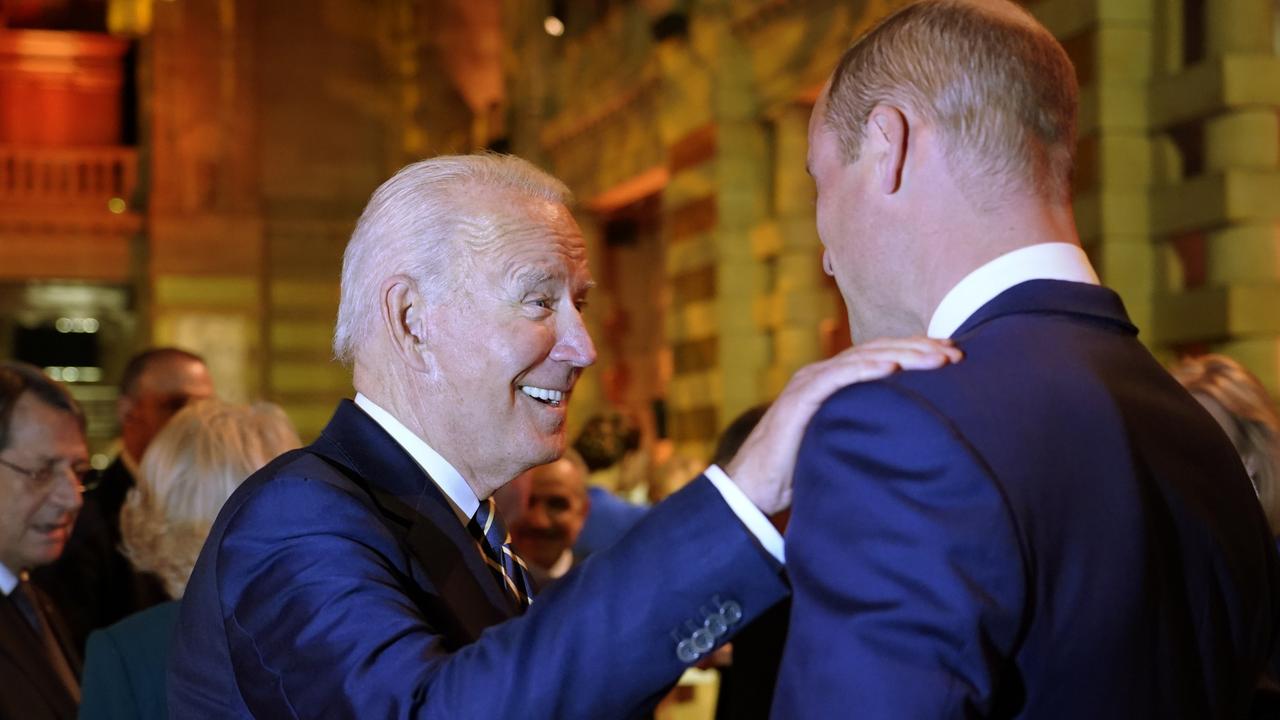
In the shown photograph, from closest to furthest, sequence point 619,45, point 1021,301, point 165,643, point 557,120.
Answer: point 1021,301 → point 165,643 → point 619,45 → point 557,120

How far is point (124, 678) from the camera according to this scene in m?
2.80

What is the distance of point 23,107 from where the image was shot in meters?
17.2

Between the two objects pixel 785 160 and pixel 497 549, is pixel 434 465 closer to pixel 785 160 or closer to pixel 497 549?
pixel 497 549

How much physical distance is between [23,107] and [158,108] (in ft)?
5.85

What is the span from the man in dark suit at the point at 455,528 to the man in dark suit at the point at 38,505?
1.67 meters

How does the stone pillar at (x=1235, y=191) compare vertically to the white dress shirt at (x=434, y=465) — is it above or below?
above

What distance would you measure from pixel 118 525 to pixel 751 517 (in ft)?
13.4

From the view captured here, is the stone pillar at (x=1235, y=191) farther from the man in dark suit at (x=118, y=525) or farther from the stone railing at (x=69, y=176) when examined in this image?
the stone railing at (x=69, y=176)

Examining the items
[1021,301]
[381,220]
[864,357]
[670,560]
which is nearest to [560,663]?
[670,560]

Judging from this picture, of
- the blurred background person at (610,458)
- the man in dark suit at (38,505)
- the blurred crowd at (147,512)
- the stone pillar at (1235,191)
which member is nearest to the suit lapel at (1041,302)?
the blurred crowd at (147,512)

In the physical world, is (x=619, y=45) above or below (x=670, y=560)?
above

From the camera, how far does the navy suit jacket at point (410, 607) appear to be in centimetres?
142

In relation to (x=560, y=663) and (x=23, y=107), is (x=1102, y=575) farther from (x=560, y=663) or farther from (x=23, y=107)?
(x=23, y=107)

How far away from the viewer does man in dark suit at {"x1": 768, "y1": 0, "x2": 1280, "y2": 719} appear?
1.21 metres
